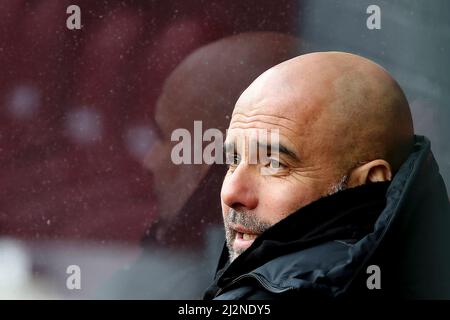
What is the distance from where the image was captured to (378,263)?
1.63 metres

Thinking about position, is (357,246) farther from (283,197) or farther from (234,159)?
(234,159)

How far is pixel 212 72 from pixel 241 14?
0.25 m

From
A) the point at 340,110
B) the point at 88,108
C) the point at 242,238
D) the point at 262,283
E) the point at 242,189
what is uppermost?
the point at 88,108

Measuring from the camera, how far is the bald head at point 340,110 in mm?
1891

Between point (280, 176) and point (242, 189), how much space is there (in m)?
0.10

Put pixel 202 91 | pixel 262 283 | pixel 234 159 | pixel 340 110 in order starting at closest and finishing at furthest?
pixel 262 283 → pixel 340 110 → pixel 234 159 → pixel 202 91

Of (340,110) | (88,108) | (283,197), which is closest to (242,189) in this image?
(283,197)

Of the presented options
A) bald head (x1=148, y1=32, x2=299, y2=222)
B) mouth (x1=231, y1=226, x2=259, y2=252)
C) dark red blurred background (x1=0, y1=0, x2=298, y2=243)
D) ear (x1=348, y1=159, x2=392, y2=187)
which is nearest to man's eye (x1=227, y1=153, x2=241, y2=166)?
mouth (x1=231, y1=226, x2=259, y2=252)

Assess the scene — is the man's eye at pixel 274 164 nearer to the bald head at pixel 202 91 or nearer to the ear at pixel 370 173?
the ear at pixel 370 173

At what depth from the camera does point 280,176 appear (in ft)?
6.33

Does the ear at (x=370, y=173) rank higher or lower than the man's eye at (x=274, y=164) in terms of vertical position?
lower

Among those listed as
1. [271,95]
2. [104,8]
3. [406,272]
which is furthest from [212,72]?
[406,272]

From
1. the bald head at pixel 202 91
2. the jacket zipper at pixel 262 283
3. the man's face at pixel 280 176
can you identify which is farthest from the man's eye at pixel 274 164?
the bald head at pixel 202 91

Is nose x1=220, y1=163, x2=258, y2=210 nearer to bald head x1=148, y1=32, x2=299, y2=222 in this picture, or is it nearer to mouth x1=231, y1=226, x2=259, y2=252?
mouth x1=231, y1=226, x2=259, y2=252
